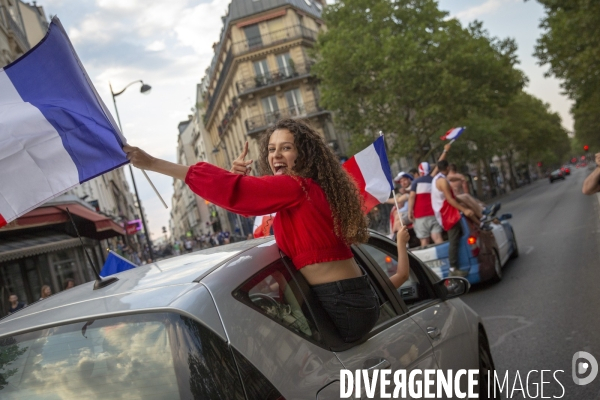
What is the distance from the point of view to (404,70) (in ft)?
110

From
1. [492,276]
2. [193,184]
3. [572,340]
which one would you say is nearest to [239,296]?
[193,184]

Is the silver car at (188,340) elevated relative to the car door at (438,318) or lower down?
elevated

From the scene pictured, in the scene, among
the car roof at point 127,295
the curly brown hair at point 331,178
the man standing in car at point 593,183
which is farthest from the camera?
the man standing in car at point 593,183

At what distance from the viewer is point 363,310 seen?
257 centimetres

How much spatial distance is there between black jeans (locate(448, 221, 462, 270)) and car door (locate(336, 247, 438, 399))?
5583 mm

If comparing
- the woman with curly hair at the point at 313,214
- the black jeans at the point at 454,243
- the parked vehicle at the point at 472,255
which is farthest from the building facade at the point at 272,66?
the woman with curly hair at the point at 313,214

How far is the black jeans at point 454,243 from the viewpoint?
8547 mm

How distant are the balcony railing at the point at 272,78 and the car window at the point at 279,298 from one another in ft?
146

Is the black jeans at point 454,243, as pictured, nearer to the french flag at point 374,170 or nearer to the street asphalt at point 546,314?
the street asphalt at point 546,314

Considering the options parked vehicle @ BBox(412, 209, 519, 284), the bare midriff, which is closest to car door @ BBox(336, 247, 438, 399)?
the bare midriff

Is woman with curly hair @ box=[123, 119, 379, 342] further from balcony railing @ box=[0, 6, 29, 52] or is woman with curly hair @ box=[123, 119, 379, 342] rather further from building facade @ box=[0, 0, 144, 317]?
balcony railing @ box=[0, 6, 29, 52]

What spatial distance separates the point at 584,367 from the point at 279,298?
340cm

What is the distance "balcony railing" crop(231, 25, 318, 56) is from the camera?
4662 cm

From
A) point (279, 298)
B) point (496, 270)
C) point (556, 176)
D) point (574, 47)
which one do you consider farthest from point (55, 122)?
point (556, 176)
